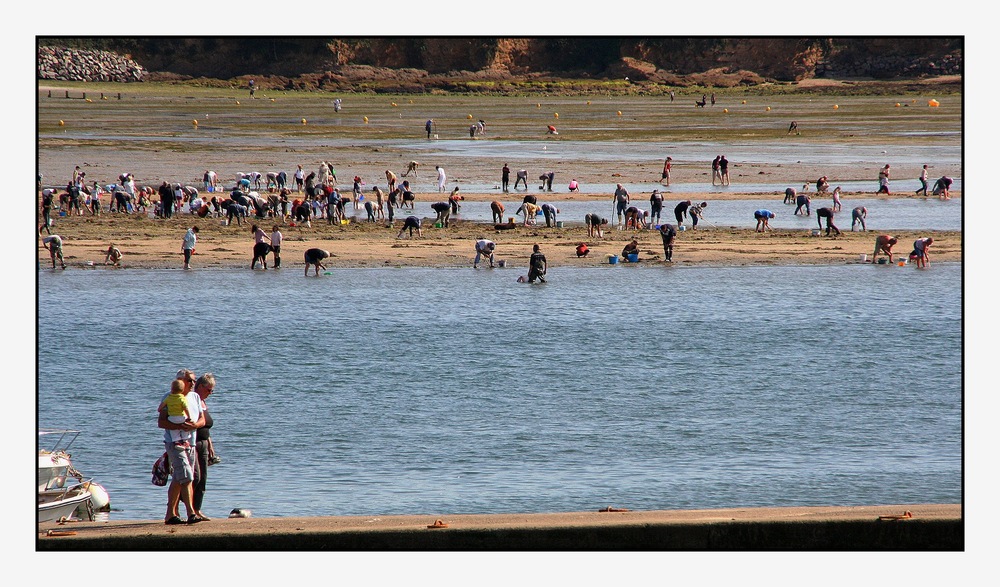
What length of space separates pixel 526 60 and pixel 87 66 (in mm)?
44828

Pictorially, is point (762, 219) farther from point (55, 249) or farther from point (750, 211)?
point (55, 249)

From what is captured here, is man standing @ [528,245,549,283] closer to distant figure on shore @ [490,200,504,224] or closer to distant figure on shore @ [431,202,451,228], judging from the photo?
distant figure on shore @ [490,200,504,224]

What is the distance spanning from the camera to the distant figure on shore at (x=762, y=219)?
43.4 m

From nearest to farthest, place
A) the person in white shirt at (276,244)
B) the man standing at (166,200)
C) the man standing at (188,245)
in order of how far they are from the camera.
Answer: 1. the man standing at (188,245)
2. the person in white shirt at (276,244)
3. the man standing at (166,200)

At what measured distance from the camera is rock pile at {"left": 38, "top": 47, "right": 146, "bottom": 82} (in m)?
117

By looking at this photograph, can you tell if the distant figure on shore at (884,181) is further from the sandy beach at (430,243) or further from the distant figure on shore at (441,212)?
the distant figure on shore at (441,212)

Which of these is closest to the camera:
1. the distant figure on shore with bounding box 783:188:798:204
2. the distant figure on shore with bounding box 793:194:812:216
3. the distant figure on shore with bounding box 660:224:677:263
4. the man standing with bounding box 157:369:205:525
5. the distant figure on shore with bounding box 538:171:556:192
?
the man standing with bounding box 157:369:205:525

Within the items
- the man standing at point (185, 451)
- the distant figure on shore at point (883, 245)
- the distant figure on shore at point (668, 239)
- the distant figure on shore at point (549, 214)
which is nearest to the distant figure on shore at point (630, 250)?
the distant figure on shore at point (668, 239)

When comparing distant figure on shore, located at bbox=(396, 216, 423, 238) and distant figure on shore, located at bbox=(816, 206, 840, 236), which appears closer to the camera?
distant figure on shore, located at bbox=(396, 216, 423, 238)

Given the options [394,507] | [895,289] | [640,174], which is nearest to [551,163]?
[640,174]

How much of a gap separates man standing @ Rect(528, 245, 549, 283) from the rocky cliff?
287 feet

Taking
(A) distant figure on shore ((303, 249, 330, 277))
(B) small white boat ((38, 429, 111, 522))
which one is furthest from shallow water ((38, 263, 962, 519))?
(B) small white boat ((38, 429, 111, 522))

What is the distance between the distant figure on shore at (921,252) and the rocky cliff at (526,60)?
8365 centimetres

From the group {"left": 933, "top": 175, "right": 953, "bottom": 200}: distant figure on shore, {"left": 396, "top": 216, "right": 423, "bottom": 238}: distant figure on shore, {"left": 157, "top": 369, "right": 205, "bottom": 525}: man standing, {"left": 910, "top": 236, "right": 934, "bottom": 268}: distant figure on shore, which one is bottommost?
{"left": 157, "top": 369, "right": 205, "bottom": 525}: man standing
